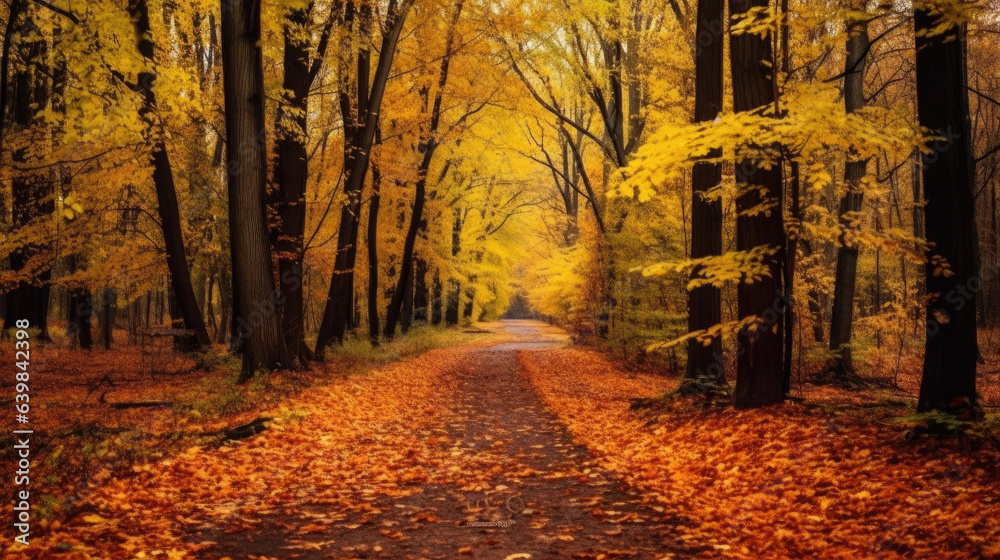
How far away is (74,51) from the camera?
362 inches

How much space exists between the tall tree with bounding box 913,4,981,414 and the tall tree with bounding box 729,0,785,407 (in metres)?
1.56

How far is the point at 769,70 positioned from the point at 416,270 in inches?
867

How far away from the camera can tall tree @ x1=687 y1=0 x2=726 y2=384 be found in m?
9.10

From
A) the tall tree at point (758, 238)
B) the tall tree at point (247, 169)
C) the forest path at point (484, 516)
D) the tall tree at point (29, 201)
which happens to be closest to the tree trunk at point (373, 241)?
the tall tree at point (247, 169)

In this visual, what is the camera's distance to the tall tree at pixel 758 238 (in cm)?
718

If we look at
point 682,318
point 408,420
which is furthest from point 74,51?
point 682,318

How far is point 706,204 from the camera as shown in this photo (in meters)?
9.51

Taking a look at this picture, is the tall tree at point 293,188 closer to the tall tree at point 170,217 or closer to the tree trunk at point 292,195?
the tree trunk at point 292,195

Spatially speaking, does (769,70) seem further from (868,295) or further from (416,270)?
(868,295)

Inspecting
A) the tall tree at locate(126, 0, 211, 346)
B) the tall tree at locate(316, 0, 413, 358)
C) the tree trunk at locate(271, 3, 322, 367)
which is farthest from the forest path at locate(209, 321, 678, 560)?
the tall tree at locate(126, 0, 211, 346)

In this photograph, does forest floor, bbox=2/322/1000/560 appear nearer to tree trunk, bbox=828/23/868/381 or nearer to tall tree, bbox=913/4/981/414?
tall tree, bbox=913/4/981/414

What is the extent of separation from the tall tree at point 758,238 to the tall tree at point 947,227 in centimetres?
156

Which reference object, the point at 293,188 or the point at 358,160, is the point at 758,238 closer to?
the point at 358,160

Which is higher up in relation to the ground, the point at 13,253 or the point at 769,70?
the point at 769,70
